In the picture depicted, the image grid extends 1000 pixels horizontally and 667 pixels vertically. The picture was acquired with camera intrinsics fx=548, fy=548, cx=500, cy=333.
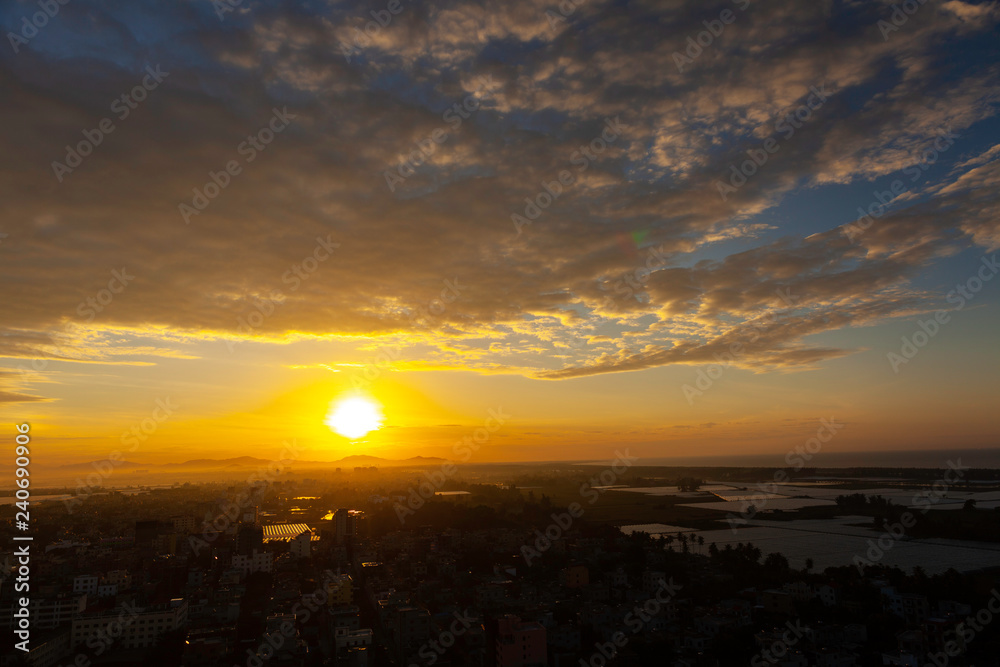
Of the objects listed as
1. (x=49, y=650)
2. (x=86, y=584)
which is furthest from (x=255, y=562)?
(x=49, y=650)

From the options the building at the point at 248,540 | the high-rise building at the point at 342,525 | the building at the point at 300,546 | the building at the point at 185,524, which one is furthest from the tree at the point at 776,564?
the building at the point at 185,524

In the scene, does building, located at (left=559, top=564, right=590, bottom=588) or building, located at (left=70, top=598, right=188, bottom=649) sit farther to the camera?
building, located at (left=559, top=564, right=590, bottom=588)

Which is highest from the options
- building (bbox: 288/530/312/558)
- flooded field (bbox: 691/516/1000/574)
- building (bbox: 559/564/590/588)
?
building (bbox: 559/564/590/588)

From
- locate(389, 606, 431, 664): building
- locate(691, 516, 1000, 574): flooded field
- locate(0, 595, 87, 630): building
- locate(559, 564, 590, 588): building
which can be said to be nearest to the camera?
locate(389, 606, 431, 664): building

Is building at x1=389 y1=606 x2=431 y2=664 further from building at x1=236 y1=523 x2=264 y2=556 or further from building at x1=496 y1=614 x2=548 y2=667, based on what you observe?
building at x1=236 y1=523 x2=264 y2=556

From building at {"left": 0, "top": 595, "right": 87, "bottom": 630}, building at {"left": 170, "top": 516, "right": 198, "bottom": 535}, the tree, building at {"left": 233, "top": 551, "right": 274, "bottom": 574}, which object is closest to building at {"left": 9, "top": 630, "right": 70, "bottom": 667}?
building at {"left": 0, "top": 595, "right": 87, "bottom": 630}

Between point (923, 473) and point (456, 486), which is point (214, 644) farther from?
point (923, 473)

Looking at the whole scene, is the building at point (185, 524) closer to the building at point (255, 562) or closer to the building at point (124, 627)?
the building at point (255, 562)
